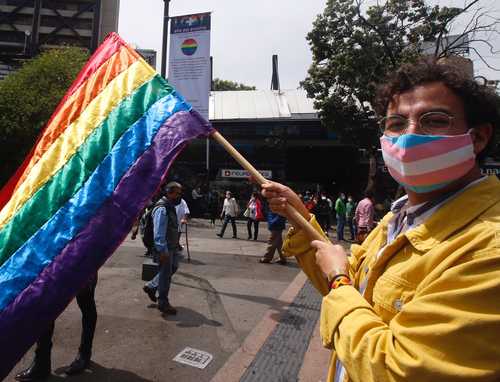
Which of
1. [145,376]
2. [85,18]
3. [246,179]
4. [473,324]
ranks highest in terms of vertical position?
[85,18]

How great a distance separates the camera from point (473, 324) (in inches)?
36.5

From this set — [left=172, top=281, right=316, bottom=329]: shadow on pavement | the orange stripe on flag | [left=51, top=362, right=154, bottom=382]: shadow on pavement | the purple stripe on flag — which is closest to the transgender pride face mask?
the purple stripe on flag

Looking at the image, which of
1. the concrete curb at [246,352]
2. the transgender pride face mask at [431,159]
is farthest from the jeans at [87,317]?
the transgender pride face mask at [431,159]

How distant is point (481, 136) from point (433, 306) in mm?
674

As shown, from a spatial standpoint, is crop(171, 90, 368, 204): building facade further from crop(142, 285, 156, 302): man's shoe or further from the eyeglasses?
the eyeglasses

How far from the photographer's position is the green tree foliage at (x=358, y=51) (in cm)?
1639

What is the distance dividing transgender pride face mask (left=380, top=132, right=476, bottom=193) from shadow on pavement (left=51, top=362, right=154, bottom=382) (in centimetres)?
322

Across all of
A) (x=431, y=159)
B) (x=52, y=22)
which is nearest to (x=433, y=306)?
(x=431, y=159)

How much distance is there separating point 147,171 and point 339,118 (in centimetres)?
1793

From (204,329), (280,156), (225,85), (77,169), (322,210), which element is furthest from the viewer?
(225,85)

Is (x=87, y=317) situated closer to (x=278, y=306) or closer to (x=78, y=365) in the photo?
(x=78, y=365)

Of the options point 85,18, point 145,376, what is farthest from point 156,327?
point 85,18

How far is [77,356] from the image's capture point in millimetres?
3740

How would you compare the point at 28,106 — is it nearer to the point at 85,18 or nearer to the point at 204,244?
the point at 204,244
